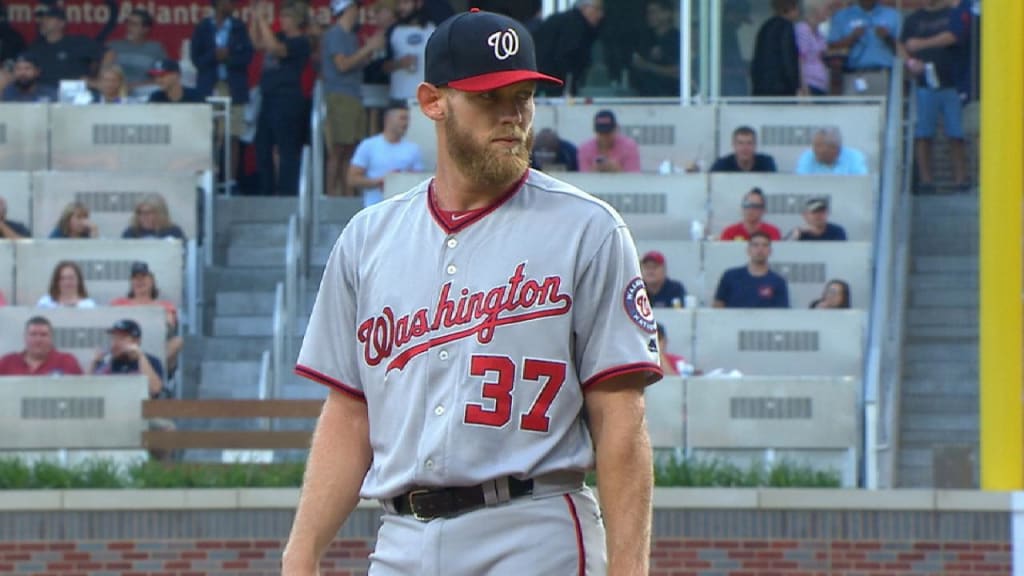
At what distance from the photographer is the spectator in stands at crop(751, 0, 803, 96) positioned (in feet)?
55.9

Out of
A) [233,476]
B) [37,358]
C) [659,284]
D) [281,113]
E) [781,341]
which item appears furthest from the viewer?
[281,113]

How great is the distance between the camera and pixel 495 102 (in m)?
4.18

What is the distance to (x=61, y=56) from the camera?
62.0 feet

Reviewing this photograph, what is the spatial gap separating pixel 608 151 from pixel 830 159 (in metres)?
1.61

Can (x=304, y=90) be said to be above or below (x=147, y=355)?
above

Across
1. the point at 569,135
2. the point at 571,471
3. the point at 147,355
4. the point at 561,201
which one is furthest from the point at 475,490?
the point at 569,135

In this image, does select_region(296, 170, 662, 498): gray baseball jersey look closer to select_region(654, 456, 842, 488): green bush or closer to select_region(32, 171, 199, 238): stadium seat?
select_region(654, 456, 842, 488): green bush

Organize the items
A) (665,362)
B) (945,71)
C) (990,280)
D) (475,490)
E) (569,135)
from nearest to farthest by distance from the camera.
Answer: (475,490), (990,280), (665,362), (569,135), (945,71)

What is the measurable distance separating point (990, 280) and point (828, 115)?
5065 mm

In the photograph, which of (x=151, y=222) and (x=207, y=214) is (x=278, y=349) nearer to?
(x=151, y=222)

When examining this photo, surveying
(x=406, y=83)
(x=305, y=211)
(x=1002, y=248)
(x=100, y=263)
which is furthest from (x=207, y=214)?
(x=1002, y=248)

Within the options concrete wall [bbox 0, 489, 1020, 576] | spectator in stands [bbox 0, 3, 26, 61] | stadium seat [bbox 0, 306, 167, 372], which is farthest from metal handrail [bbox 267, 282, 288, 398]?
spectator in stands [bbox 0, 3, 26, 61]

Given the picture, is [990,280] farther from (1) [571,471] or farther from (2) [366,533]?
(1) [571,471]

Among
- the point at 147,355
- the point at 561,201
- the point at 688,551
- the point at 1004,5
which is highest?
the point at 1004,5
